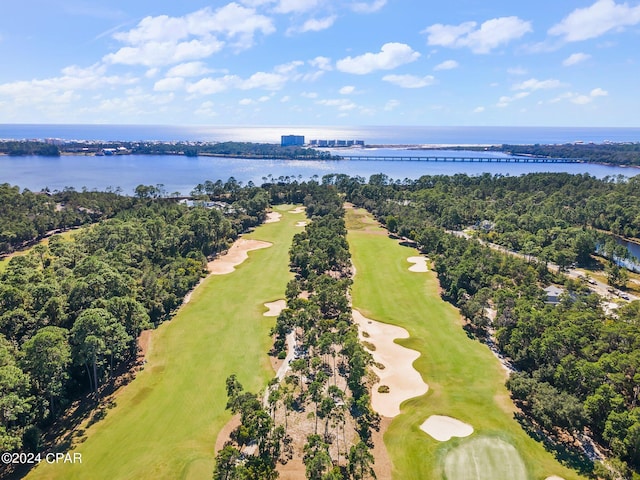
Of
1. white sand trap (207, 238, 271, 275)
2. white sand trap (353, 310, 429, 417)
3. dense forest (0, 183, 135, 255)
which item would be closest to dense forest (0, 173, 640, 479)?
dense forest (0, 183, 135, 255)

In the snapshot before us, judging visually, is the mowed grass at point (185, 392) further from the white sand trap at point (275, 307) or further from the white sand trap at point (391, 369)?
the white sand trap at point (391, 369)

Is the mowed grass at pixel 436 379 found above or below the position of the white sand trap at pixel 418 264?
below

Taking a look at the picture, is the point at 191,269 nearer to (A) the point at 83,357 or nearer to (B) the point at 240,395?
(A) the point at 83,357

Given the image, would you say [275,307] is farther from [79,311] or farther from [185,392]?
[79,311]

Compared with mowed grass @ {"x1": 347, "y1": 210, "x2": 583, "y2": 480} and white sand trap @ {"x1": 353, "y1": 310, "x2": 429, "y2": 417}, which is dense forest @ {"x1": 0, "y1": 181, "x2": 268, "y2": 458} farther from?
mowed grass @ {"x1": 347, "y1": 210, "x2": 583, "y2": 480}

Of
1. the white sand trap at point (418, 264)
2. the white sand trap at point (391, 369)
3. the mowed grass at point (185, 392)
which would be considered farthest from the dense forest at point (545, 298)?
the mowed grass at point (185, 392)

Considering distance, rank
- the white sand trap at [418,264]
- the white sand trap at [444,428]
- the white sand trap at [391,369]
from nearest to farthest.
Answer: the white sand trap at [444,428] → the white sand trap at [391,369] → the white sand trap at [418,264]
